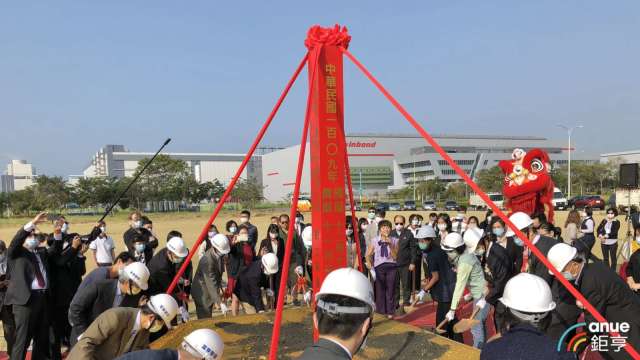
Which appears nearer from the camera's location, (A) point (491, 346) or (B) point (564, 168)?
(A) point (491, 346)

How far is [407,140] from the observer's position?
79.9 meters

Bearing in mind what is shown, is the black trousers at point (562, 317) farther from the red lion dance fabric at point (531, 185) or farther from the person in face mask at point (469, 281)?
the red lion dance fabric at point (531, 185)

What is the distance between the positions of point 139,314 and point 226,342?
169 cm

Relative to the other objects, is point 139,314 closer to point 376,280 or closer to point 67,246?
point 67,246

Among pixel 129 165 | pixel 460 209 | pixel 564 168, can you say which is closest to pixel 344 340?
pixel 460 209

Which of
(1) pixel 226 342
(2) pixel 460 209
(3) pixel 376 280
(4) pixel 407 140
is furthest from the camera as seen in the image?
(4) pixel 407 140

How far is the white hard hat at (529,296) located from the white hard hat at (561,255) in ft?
3.69

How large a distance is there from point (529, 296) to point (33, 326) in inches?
182

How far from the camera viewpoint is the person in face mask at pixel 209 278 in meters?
5.44

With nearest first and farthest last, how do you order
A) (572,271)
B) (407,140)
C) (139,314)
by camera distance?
1. (139,314)
2. (572,271)
3. (407,140)

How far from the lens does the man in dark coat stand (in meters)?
4.45

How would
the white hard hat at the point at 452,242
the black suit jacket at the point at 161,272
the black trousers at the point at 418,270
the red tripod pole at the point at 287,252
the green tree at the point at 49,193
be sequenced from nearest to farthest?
1. the red tripod pole at the point at 287,252
2. the white hard hat at the point at 452,242
3. the black suit jacket at the point at 161,272
4. the black trousers at the point at 418,270
5. the green tree at the point at 49,193

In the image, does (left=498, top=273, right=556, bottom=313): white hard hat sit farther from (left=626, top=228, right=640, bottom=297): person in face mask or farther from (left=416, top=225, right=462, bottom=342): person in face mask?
(left=626, top=228, right=640, bottom=297): person in face mask

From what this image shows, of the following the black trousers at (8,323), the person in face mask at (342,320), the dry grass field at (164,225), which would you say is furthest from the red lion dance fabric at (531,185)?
the black trousers at (8,323)
